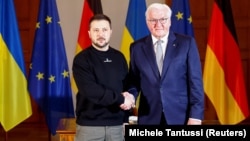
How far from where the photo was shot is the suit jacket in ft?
8.20

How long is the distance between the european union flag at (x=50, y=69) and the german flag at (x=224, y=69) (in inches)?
54.5

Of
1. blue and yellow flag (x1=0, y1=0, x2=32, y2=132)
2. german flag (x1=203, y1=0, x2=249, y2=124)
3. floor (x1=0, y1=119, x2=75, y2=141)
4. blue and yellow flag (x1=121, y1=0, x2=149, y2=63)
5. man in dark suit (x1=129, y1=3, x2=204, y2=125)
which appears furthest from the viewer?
floor (x1=0, y1=119, x2=75, y2=141)

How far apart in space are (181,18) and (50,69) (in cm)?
137

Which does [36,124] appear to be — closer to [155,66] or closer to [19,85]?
[19,85]

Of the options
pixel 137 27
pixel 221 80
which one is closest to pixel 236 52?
pixel 221 80

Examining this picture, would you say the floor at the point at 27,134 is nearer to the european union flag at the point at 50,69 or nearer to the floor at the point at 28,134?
the floor at the point at 28,134

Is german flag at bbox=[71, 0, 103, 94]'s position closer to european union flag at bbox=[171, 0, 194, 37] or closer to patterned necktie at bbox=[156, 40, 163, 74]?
european union flag at bbox=[171, 0, 194, 37]

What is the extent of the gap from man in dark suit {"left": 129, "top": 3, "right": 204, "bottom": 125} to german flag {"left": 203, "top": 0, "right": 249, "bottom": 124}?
1900 mm

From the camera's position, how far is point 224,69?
445 cm

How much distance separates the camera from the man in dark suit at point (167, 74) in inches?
98.0

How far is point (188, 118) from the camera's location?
8.56 ft

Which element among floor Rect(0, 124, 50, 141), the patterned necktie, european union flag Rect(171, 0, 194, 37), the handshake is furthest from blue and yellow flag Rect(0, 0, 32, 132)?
the patterned necktie

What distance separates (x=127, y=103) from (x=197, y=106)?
15.2 inches

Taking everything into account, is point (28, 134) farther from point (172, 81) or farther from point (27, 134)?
point (172, 81)
